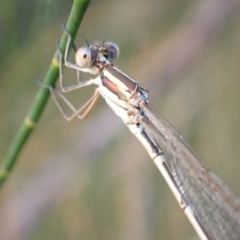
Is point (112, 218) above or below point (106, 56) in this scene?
above

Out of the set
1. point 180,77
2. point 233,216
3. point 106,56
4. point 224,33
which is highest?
point 224,33

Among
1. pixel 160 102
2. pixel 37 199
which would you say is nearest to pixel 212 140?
pixel 160 102

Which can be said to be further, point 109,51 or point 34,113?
point 109,51

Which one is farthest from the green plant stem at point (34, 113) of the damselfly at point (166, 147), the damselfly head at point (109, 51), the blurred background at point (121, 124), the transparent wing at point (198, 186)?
the blurred background at point (121, 124)

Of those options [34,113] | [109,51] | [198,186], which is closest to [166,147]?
[198,186]

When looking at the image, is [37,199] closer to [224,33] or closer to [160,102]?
[160,102]

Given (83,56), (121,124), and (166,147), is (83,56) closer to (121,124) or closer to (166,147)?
(166,147)
